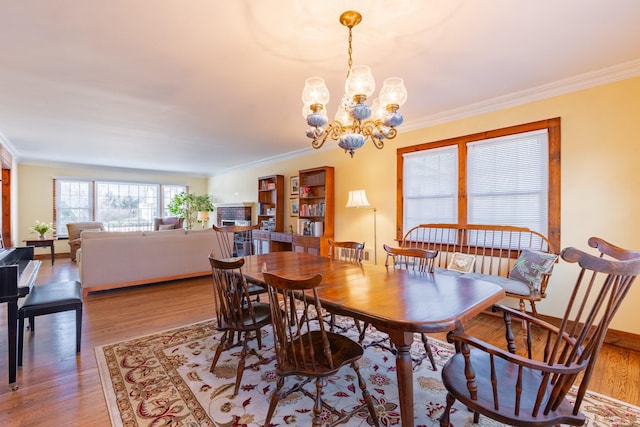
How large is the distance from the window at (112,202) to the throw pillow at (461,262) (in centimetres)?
876

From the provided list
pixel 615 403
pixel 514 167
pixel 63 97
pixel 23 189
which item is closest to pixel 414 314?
pixel 615 403

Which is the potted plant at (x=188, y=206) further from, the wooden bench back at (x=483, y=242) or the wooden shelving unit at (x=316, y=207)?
the wooden bench back at (x=483, y=242)

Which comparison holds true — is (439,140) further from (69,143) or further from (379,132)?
(69,143)

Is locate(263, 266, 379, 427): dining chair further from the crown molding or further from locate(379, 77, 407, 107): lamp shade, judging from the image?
the crown molding

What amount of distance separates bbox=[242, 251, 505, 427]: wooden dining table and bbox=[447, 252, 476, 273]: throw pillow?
1.57 metres

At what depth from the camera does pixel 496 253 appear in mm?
3486

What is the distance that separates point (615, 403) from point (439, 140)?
10.1ft

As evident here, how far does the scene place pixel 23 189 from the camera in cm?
731

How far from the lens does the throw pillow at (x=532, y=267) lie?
2797mm

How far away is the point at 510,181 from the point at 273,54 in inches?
116

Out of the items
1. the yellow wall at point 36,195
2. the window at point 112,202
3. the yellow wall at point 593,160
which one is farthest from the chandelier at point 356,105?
the window at point 112,202

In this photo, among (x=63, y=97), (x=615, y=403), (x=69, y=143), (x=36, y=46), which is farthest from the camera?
(x=69, y=143)

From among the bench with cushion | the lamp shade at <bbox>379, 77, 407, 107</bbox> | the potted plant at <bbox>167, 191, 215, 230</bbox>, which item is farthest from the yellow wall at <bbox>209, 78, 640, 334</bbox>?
the potted plant at <bbox>167, 191, 215, 230</bbox>

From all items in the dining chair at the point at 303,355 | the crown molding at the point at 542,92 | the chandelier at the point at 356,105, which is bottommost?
the dining chair at the point at 303,355
